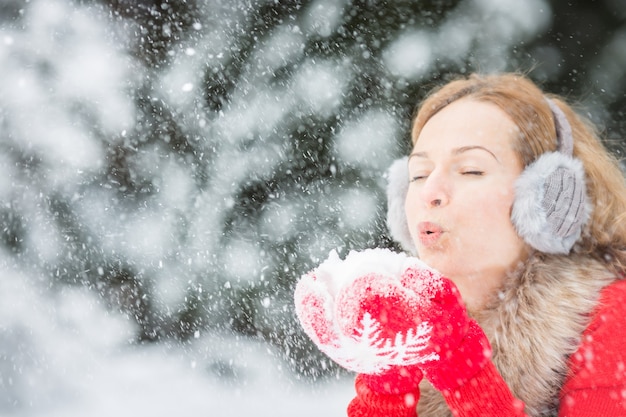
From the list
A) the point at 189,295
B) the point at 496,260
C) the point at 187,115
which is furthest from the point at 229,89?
the point at 496,260

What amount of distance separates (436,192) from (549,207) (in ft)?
0.55

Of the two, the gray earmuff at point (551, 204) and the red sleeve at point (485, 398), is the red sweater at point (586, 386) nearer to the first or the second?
the red sleeve at point (485, 398)

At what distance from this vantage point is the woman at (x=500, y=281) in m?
0.64

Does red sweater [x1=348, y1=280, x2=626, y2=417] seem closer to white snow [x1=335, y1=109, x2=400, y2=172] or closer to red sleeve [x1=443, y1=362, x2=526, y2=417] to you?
red sleeve [x1=443, y1=362, x2=526, y2=417]

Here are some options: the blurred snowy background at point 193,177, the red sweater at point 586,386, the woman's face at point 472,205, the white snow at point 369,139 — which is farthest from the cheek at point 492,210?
the white snow at point 369,139

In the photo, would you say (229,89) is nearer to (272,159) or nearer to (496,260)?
(272,159)

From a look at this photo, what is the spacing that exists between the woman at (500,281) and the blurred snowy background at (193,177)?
4.45ft

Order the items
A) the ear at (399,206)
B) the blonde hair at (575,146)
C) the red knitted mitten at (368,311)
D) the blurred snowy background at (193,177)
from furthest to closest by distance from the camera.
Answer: the blurred snowy background at (193,177), the ear at (399,206), the blonde hair at (575,146), the red knitted mitten at (368,311)

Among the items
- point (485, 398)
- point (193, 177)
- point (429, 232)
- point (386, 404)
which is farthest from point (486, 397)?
point (193, 177)

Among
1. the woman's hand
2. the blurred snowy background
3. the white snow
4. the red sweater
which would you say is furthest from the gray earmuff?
the white snow

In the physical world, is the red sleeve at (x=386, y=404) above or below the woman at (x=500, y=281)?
below

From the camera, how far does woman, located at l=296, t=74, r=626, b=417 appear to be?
2.10ft

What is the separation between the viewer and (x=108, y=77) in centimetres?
271

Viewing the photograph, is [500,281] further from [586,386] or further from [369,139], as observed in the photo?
[369,139]
